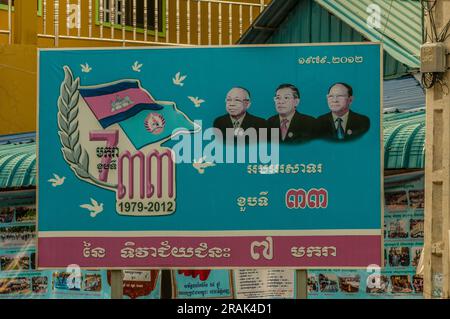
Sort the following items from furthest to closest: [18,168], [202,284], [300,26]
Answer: [300,26], [18,168], [202,284]

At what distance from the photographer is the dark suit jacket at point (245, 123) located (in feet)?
31.3

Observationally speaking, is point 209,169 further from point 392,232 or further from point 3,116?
point 3,116

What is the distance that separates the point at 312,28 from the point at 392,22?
1.20 meters

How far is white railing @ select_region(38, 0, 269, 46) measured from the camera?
14875mm

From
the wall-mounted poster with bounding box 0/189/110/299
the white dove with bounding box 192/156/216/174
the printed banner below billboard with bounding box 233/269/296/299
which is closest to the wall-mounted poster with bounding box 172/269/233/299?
the printed banner below billboard with bounding box 233/269/296/299

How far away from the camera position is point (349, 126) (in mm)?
9477

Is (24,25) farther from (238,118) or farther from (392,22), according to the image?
Result: (238,118)

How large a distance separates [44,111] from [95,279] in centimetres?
248

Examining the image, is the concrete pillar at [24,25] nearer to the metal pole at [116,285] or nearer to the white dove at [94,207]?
the white dove at [94,207]

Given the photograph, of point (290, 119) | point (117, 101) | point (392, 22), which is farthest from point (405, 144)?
point (117, 101)

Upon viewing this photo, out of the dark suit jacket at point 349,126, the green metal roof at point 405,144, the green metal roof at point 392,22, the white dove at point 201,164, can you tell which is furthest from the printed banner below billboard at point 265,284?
the green metal roof at point 392,22

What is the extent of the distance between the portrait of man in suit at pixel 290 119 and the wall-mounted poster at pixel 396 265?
1.88 metres

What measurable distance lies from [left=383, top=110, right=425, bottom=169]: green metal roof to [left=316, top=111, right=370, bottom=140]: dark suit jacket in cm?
136

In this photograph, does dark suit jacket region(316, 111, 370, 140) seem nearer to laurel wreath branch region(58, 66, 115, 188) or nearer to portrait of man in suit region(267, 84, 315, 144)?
portrait of man in suit region(267, 84, 315, 144)
